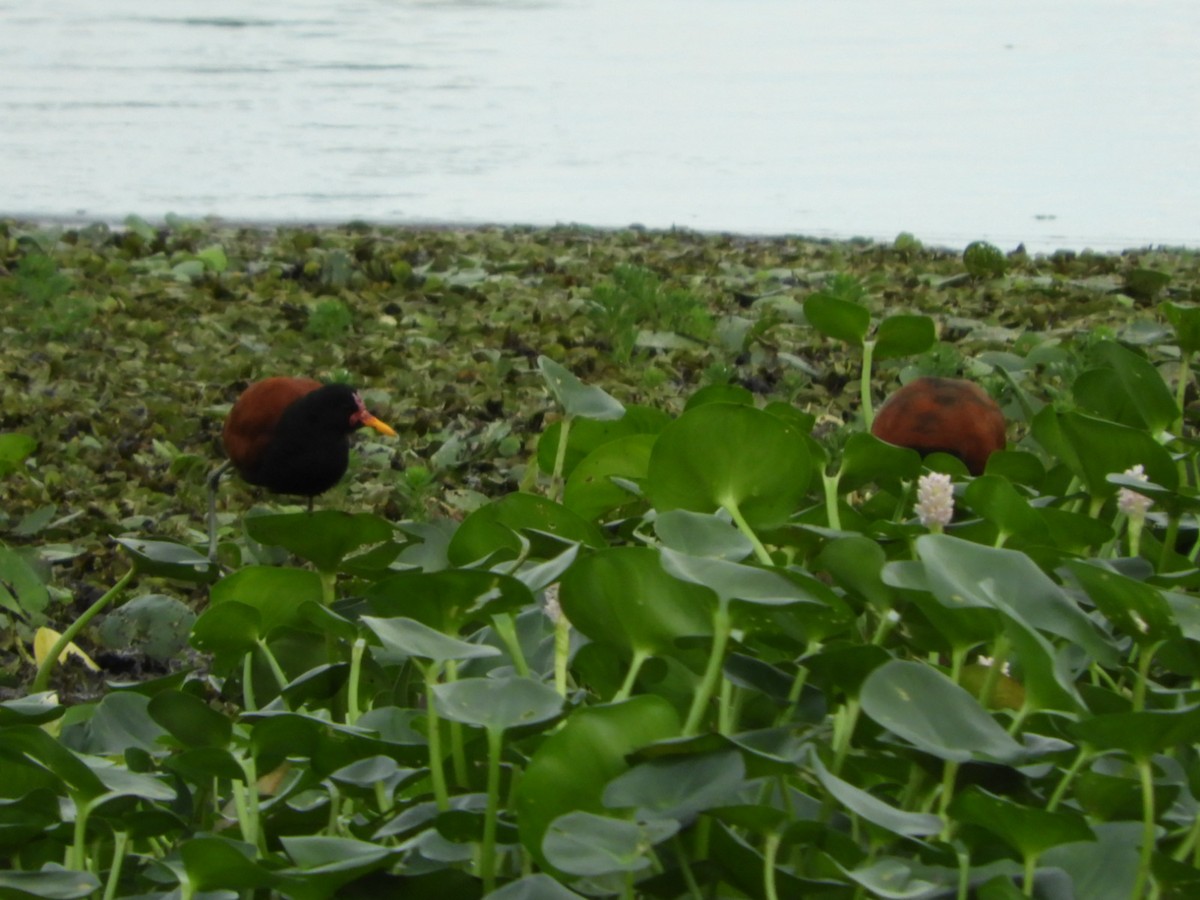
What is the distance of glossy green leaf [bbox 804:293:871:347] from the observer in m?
1.90

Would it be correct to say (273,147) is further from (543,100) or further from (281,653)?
(281,653)

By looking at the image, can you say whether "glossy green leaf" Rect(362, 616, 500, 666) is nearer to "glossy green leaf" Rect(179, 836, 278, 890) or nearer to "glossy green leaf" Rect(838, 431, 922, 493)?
"glossy green leaf" Rect(179, 836, 278, 890)

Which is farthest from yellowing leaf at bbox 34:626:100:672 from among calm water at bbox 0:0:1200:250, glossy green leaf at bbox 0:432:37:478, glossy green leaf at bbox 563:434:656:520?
calm water at bbox 0:0:1200:250

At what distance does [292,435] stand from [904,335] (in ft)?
3.56

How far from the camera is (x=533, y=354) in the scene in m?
3.98

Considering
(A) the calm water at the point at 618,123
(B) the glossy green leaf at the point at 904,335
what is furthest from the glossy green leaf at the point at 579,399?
(A) the calm water at the point at 618,123

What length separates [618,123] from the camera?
8023 mm

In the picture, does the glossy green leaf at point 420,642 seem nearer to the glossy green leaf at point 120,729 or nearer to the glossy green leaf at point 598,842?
the glossy green leaf at point 598,842

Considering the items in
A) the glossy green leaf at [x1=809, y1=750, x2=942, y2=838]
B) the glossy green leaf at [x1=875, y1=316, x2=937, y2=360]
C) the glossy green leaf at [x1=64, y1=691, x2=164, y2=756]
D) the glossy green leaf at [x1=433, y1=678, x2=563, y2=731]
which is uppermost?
the glossy green leaf at [x1=875, y1=316, x2=937, y2=360]

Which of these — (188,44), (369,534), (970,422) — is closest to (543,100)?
(188,44)

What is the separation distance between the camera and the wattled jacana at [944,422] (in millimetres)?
2047

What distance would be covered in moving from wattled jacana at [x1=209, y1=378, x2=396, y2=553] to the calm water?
3438 mm

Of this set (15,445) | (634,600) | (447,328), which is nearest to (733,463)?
(634,600)

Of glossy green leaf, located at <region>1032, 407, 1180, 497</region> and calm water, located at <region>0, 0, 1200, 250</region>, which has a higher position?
calm water, located at <region>0, 0, 1200, 250</region>
